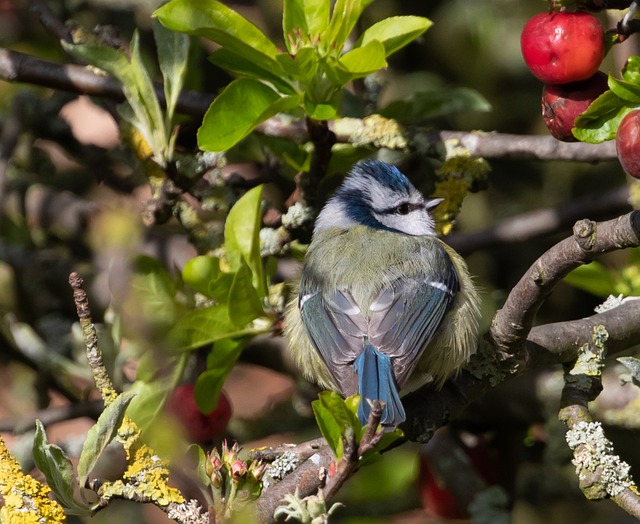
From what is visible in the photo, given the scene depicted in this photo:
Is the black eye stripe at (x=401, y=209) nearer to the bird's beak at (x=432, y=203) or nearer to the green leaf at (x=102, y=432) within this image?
the bird's beak at (x=432, y=203)

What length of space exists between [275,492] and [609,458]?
0.66 meters

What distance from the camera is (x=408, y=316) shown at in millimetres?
2492

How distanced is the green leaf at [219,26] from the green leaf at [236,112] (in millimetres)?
67

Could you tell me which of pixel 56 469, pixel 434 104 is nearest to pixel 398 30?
pixel 434 104

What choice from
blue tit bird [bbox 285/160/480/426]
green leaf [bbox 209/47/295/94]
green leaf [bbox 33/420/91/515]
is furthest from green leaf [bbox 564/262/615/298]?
green leaf [bbox 33/420/91/515]

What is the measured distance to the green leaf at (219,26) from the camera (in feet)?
7.04

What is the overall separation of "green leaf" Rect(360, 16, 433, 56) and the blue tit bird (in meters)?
0.61

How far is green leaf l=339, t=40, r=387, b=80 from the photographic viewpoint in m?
2.10

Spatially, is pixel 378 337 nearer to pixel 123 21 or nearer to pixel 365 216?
pixel 365 216

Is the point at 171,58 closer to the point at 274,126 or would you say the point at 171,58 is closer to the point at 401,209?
the point at 274,126

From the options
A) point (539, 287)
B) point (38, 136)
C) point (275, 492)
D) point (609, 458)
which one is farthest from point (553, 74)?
point (38, 136)

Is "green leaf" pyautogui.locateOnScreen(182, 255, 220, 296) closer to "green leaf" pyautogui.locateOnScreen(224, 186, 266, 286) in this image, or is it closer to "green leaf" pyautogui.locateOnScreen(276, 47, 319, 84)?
"green leaf" pyautogui.locateOnScreen(224, 186, 266, 286)

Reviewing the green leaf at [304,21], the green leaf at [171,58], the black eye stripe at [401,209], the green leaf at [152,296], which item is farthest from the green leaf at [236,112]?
the black eye stripe at [401,209]

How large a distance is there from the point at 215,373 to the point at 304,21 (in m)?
0.89
